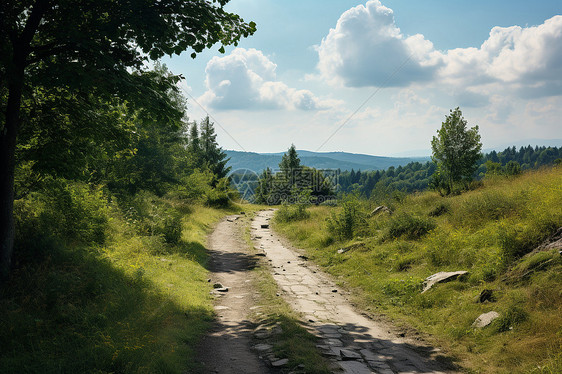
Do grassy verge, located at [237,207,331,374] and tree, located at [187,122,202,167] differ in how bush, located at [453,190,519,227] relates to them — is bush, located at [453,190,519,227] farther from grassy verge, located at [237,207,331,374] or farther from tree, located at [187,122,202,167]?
tree, located at [187,122,202,167]

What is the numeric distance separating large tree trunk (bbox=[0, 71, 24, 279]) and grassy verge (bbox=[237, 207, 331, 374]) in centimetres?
534

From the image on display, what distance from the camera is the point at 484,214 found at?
11.2 metres

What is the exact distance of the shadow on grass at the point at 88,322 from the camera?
4.79 m

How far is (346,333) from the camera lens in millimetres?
6969

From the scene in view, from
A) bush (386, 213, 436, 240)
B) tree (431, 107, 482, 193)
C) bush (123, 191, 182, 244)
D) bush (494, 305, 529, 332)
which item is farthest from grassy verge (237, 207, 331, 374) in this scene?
tree (431, 107, 482, 193)

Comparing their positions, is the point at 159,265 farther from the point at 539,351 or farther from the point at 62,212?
the point at 539,351

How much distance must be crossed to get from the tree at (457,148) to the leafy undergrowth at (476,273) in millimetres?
21557

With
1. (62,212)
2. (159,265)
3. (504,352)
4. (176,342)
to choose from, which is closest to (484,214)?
(504,352)

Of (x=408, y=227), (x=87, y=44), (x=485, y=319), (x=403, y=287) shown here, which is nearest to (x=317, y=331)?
(x=485, y=319)

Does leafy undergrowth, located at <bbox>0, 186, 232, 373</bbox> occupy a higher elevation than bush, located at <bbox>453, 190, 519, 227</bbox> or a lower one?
lower

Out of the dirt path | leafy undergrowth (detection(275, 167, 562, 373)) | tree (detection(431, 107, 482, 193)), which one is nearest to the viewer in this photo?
the dirt path

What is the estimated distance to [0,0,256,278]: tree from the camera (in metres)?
5.88

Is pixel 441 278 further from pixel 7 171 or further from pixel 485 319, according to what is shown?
pixel 7 171

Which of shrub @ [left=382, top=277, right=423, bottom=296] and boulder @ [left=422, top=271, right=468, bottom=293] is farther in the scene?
shrub @ [left=382, top=277, right=423, bottom=296]
